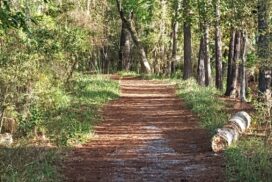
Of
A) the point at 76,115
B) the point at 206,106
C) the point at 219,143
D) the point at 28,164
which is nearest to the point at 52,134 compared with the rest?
the point at 76,115

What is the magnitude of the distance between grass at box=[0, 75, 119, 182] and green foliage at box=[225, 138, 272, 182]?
3.06 m

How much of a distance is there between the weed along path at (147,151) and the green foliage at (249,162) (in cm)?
24

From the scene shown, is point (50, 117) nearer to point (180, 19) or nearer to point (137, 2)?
point (180, 19)

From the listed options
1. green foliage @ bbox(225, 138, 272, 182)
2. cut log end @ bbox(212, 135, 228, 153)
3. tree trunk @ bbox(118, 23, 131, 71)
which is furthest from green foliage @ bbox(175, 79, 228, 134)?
tree trunk @ bbox(118, 23, 131, 71)

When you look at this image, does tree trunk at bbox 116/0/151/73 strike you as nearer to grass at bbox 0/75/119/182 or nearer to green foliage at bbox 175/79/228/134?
green foliage at bbox 175/79/228/134

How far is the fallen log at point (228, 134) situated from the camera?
1041 centimetres

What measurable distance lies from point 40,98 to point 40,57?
1188mm

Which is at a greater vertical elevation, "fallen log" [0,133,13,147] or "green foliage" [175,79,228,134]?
"green foliage" [175,79,228,134]

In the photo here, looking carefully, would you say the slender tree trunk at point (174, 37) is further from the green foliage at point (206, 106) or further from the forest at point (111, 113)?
the green foliage at point (206, 106)

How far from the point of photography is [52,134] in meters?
11.6

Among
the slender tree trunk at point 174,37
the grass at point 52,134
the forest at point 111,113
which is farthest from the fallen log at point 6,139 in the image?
the slender tree trunk at point 174,37

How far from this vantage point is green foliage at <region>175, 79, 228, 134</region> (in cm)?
1325

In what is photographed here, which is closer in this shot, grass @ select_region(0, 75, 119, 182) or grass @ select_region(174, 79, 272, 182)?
grass @ select_region(174, 79, 272, 182)

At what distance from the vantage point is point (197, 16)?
24.0m
